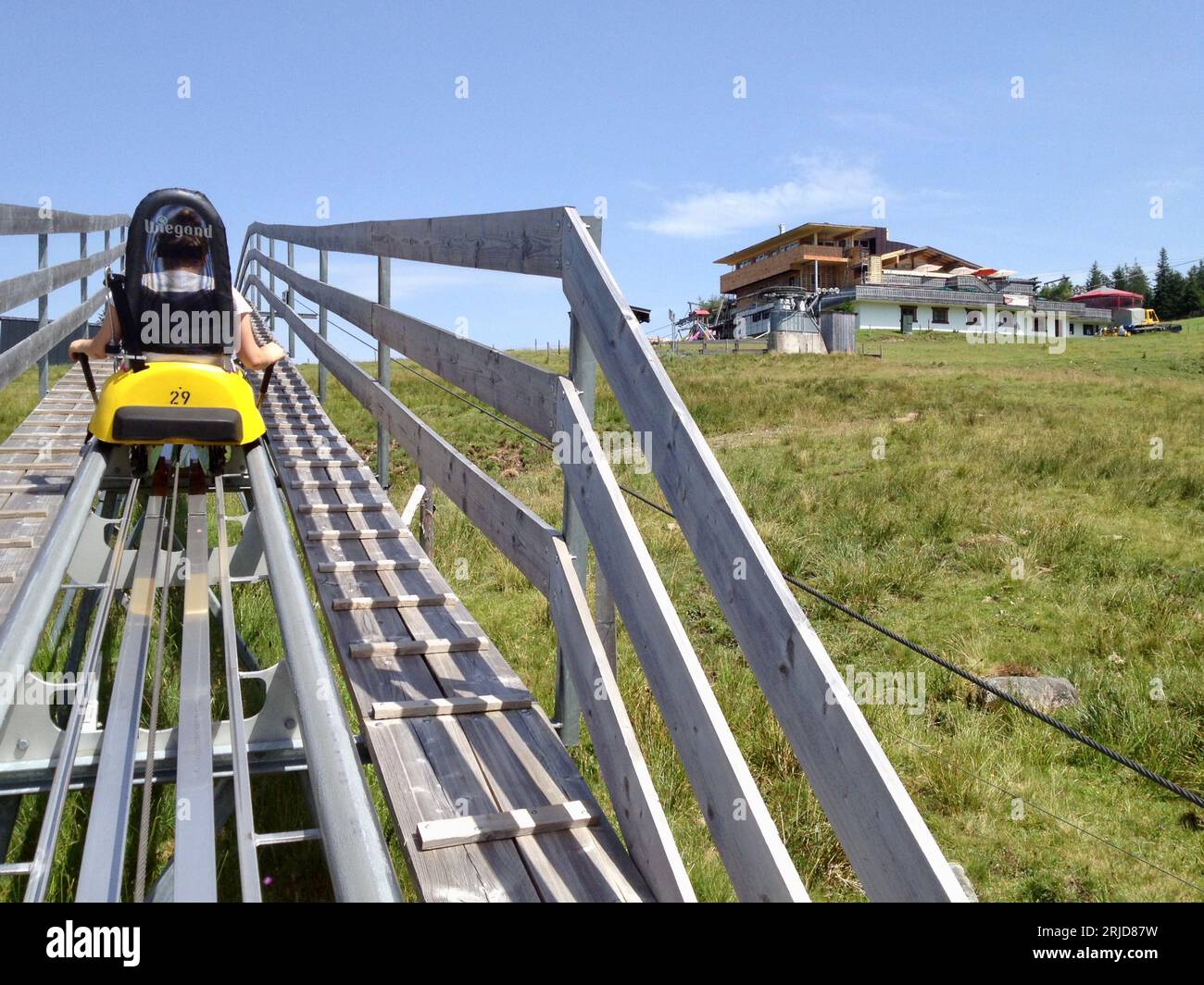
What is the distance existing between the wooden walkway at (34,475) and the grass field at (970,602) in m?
1.23

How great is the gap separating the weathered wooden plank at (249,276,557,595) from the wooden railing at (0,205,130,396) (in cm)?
201

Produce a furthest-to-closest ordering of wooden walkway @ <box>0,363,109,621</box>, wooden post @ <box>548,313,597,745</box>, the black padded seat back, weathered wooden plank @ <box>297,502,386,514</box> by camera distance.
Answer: weathered wooden plank @ <box>297,502,386,514</box>
the black padded seat back
wooden walkway @ <box>0,363,109,621</box>
wooden post @ <box>548,313,597,745</box>

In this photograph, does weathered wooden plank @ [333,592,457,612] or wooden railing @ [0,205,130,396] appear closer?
weathered wooden plank @ [333,592,457,612]

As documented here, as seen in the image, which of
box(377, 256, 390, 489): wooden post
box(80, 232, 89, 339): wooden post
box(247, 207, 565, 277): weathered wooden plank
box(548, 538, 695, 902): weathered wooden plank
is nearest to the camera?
box(548, 538, 695, 902): weathered wooden plank

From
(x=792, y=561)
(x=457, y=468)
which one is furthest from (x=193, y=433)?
(x=792, y=561)

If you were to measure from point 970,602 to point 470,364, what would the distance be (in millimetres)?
4089

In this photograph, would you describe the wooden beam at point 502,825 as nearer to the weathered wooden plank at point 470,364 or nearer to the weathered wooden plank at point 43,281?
the weathered wooden plank at point 470,364

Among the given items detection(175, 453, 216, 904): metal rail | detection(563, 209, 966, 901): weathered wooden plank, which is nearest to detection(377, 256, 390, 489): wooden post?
detection(175, 453, 216, 904): metal rail

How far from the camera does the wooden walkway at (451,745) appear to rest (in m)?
2.44

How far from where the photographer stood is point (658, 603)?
8.18 feet

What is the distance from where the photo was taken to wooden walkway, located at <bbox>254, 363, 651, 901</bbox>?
2.44m

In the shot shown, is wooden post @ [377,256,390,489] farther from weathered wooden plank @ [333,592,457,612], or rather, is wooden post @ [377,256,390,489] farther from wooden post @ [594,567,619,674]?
wooden post @ [594,567,619,674]

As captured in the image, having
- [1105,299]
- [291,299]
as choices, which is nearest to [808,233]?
[1105,299]

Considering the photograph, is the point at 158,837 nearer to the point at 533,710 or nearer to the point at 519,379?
the point at 533,710
